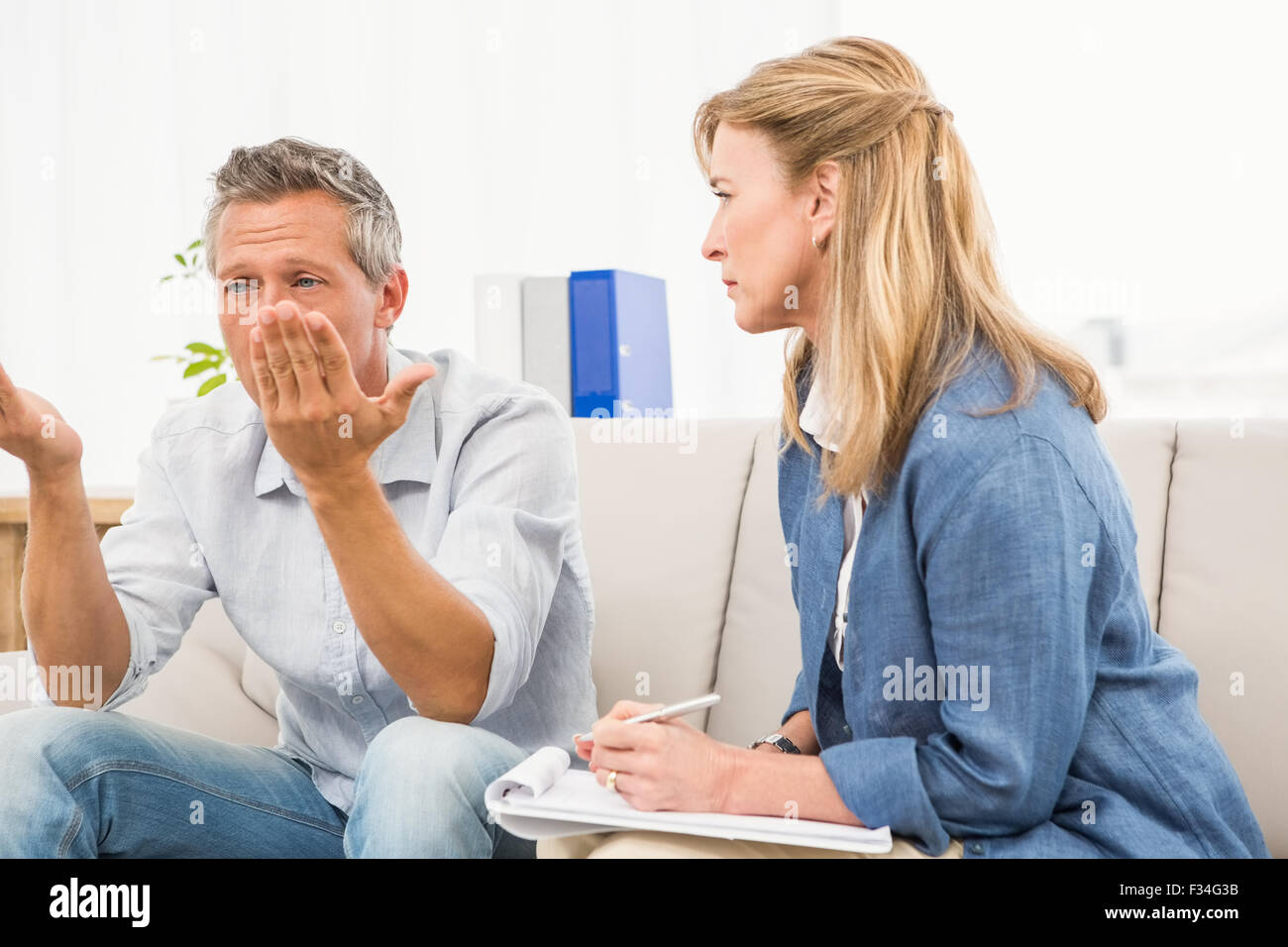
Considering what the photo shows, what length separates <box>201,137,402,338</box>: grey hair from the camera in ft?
4.09

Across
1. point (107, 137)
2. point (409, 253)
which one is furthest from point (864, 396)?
point (107, 137)

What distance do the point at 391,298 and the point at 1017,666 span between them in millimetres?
793

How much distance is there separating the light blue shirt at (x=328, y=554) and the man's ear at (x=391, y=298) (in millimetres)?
42

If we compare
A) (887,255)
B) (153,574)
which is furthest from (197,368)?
(887,255)

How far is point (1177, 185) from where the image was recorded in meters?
2.30

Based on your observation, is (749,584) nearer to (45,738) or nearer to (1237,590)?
(1237,590)

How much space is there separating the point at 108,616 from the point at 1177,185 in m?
2.04

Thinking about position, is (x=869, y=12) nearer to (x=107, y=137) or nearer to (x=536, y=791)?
(x=107, y=137)

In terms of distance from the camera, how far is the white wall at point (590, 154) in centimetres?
230

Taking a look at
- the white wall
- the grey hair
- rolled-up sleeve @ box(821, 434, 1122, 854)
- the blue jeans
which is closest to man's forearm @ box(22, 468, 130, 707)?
the blue jeans

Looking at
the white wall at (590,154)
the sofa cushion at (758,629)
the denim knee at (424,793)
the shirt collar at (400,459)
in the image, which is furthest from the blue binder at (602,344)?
the denim knee at (424,793)

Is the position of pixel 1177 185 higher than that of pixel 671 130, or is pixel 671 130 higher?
pixel 671 130

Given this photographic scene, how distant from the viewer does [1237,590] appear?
137 centimetres

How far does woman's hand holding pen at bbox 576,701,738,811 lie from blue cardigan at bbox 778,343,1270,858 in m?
0.09
